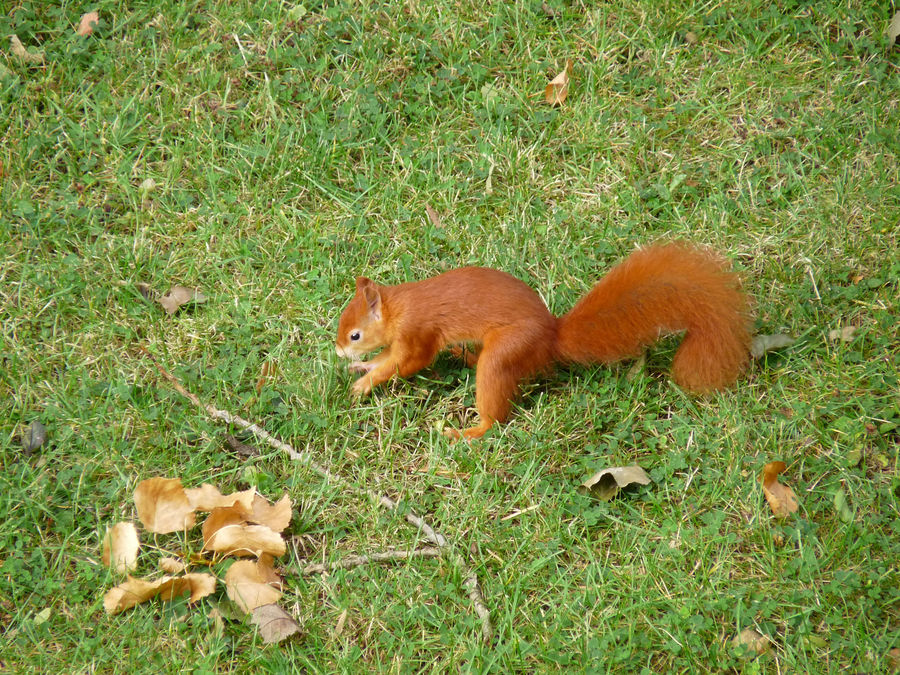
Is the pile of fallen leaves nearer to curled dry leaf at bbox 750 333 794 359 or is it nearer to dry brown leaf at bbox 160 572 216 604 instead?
dry brown leaf at bbox 160 572 216 604

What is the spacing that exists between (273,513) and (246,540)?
0.37 feet

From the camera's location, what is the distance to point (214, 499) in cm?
250

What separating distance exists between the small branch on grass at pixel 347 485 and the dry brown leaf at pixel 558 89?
1853mm

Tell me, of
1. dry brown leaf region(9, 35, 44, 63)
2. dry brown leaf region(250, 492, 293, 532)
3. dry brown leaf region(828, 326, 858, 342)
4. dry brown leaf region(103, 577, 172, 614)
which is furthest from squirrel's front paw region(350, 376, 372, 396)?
dry brown leaf region(9, 35, 44, 63)

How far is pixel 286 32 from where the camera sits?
388 centimetres

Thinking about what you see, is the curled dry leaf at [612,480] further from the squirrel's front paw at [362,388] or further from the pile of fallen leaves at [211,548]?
the pile of fallen leaves at [211,548]

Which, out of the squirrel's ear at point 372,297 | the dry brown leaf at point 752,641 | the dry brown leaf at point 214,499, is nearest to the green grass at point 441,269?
the dry brown leaf at point 752,641

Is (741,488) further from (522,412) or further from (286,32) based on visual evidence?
(286,32)

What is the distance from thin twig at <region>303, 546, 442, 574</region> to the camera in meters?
2.45

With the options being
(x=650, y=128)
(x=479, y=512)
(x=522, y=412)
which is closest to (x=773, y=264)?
(x=650, y=128)

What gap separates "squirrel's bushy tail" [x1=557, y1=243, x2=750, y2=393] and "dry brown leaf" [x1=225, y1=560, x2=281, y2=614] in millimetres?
1087

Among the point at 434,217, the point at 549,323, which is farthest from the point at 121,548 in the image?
the point at 434,217

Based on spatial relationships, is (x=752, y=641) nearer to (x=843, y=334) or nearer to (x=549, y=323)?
(x=549, y=323)

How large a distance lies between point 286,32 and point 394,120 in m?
0.68
